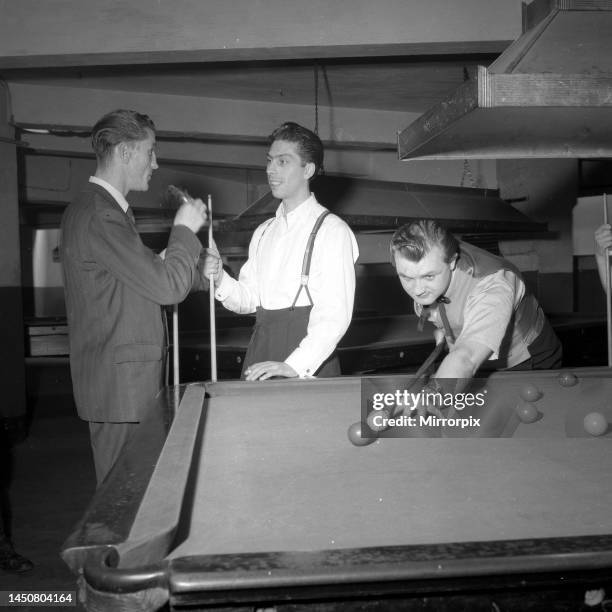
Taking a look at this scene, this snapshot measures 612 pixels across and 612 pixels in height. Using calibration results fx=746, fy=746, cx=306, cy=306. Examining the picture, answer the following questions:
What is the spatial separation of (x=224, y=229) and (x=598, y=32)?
3423 mm

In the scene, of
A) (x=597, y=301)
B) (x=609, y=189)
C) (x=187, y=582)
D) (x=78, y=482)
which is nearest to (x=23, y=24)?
(x=78, y=482)

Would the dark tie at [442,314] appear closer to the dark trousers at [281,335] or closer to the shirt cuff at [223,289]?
the dark trousers at [281,335]

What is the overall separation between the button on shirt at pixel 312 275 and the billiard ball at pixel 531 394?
0.64 m

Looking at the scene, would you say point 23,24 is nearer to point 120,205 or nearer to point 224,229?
point 224,229

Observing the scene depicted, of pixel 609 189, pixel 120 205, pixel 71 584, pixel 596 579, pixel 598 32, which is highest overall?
pixel 609 189

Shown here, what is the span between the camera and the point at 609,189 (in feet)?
29.8

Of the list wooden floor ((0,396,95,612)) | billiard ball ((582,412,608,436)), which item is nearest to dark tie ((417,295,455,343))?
billiard ball ((582,412,608,436))

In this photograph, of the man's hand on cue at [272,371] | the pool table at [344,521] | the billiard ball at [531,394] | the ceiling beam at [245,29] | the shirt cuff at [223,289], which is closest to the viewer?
the pool table at [344,521]

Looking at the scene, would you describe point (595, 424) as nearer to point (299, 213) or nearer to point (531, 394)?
point (531, 394)

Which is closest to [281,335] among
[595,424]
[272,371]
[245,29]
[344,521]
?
[272,371]

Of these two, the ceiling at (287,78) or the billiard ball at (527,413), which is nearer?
the billiard ball at (527,413)

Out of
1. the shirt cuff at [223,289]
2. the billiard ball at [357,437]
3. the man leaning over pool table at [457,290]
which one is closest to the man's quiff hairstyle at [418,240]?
the man leaning over pool table at [457,290]

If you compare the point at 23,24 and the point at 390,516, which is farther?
the point at 23,24

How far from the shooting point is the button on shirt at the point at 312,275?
2.54 m
